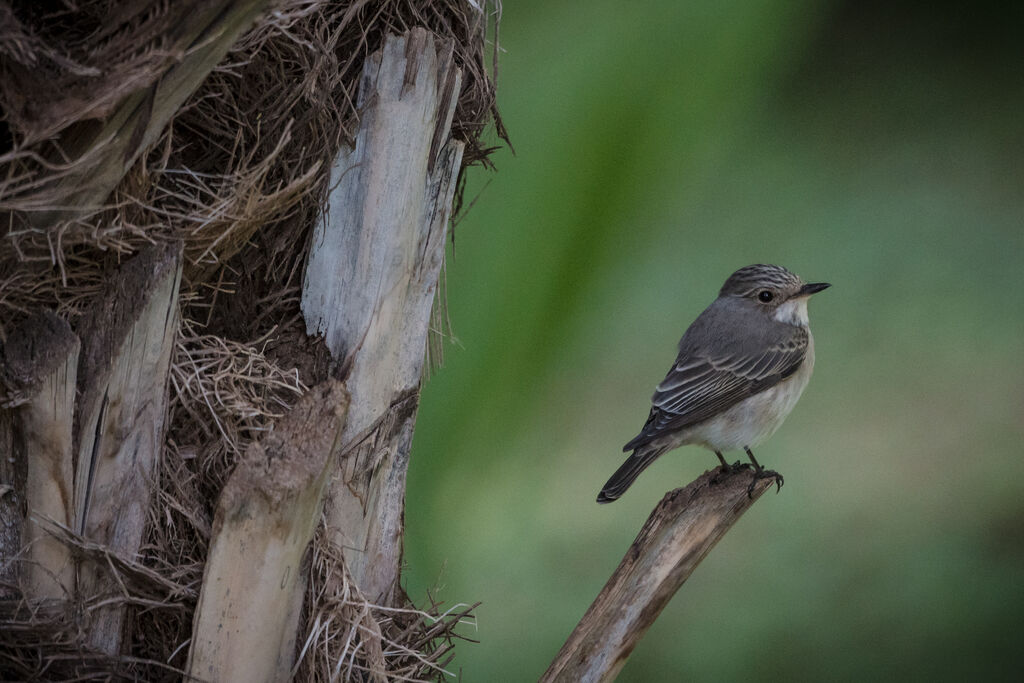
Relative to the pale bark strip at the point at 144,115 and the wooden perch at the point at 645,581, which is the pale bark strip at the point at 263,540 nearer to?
the pale bark strip at the point at 144,115

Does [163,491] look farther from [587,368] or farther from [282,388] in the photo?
[587,368]

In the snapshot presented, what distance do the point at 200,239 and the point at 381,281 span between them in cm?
51

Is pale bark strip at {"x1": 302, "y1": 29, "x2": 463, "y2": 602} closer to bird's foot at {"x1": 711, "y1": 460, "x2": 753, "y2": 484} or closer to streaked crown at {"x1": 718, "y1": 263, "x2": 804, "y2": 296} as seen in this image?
bird's foot at {"x1": 711, "y1": 460, "x2": 753, "y2": 484}

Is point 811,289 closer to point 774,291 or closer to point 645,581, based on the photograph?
point 774,291

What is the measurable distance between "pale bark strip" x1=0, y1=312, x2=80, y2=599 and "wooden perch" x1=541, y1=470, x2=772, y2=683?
1338 mm

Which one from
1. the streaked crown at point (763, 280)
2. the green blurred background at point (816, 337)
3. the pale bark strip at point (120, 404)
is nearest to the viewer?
the pale bark strip at point (120, 404)

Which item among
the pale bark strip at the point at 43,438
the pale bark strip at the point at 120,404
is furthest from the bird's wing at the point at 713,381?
the pale bark strip at the point at 43,438

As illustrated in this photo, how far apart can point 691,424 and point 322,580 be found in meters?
1.87

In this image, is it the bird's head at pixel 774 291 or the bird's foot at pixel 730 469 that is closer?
the bird's foot at pixel 730 469

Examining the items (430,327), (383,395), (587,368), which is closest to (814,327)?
(587,368)

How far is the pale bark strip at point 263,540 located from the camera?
99.3 inches

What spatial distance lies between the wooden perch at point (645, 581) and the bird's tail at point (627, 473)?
27.7 inches

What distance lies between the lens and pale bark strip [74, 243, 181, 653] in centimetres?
263

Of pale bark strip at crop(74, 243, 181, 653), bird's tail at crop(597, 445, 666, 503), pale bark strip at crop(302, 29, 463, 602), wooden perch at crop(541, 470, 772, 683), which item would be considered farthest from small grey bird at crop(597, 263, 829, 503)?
pale bark strip at crop(74, 243, 181, 653)
